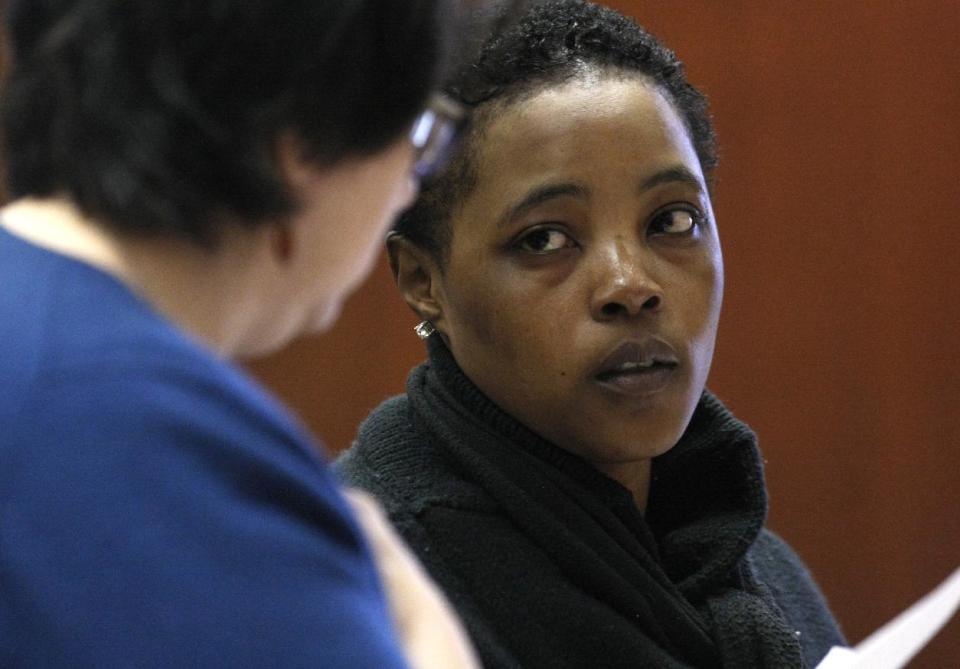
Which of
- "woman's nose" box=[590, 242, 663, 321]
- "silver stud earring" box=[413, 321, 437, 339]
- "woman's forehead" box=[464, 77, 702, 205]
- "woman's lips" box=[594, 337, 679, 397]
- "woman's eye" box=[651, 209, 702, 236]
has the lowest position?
"woman's lips" box=[594, 337, 679, 397]

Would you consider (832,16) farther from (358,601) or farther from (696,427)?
(358,601)

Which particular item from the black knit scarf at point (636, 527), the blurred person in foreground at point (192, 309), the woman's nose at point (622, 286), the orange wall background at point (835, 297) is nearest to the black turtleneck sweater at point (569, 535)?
the black knit scarf at point (636, 527)

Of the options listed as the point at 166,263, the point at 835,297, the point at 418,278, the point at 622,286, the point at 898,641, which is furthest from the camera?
the point at 835,297

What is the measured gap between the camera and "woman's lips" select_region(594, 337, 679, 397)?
1.17 m

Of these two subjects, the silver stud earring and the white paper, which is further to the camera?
the silver stud earring

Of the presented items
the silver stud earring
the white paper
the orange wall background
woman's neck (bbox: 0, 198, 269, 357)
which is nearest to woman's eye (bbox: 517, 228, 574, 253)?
the silver stud earring

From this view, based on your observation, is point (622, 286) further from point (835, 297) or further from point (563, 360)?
point (835, 297)

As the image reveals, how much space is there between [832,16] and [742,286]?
0.40m

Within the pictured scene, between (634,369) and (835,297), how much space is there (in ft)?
3.19

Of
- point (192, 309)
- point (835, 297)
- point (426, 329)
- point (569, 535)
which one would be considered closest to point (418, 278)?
point (426, 329)

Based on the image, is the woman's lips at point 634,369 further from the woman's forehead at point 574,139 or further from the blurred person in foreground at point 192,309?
the blurred person in foreground at point 192,309

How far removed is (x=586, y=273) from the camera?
3.85 ft

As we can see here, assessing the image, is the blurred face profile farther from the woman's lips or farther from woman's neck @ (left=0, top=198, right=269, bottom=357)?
woman's neck @ (left=0, top=198, right=269, bottom=357)

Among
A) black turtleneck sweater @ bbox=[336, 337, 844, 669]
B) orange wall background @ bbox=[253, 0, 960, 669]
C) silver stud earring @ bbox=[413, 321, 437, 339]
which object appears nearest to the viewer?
black turtleneck sweater @ bbox=[336, 337, 844, 669]
